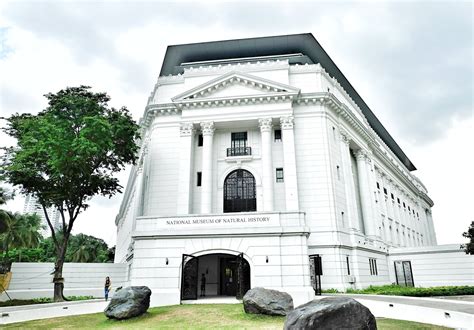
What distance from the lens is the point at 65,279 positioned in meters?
31.5

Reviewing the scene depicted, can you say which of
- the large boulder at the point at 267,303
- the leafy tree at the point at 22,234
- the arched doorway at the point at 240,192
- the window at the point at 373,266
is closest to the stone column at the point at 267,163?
the arched doorway at the point at 240,192

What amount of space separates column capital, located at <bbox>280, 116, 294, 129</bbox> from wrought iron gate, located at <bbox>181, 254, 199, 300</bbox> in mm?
14041

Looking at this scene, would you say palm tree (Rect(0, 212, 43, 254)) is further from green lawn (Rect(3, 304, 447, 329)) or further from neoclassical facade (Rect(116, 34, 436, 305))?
green lawn (Rect(3, 304, 447, 329))

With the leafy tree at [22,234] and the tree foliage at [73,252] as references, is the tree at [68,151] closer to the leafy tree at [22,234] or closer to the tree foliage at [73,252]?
the leafy tree at [22,234]

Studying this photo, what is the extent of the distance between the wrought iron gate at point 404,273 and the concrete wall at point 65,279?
2720 centimetres

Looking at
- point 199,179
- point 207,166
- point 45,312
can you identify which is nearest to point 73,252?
point 199,179

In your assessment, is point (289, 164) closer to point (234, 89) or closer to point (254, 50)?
point (234, 89)

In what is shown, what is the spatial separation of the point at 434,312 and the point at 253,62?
91.7 ft

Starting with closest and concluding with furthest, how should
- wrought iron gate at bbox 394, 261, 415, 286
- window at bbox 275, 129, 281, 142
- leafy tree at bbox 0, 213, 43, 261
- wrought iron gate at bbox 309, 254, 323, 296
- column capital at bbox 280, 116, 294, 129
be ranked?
wrought iron gate at bbox 309, 254, 323, 296, column capital at bbox 280, 116, 294, 129, window at bbox 275, 129, 281, 142, wrought iron gate at bbox 394, 261, 415, 286, leafy tree at bbox 0, 213, 43, 261

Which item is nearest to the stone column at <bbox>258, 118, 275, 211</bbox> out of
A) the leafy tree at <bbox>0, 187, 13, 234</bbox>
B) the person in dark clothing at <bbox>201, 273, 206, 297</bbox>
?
the person in dark clothing at <bbox>201, 273, 206, 297</bbox>

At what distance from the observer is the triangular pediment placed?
30695 millimetres

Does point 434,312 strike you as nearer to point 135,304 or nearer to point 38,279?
point 135,304

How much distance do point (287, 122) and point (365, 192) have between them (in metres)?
12.8

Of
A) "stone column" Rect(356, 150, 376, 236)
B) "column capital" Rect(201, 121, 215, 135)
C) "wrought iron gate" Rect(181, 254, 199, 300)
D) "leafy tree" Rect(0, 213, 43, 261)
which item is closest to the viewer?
"wrought iron gate" Rect(181, 254, 199, 300)
